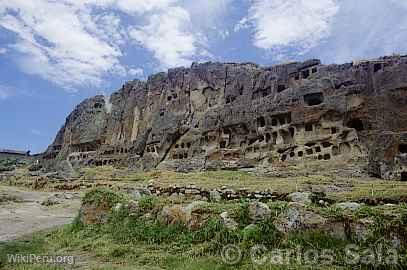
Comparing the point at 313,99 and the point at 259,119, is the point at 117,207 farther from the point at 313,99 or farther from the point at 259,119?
the point at 259,119

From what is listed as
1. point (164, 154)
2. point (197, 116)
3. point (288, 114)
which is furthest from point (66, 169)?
point (288, 114)

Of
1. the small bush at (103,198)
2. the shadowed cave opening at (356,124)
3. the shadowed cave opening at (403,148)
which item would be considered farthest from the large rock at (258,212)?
the shadowed cave opening at (356,124)

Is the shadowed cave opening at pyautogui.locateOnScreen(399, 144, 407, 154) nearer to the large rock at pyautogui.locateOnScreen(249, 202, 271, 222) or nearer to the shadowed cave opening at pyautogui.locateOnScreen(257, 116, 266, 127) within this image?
the shadowed cave opening at pyautogui.locateOnScreen(257, 116, 266, 127)

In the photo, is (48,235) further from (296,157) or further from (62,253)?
(296,157)

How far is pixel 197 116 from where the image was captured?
53906 millimetres

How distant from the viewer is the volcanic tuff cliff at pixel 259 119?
35.8 m

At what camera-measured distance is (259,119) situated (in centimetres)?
4369

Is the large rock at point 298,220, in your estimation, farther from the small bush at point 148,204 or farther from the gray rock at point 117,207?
the gray rock at point 117,207

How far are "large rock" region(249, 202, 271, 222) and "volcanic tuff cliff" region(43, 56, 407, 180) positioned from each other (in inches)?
848

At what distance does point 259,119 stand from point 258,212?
3598cm

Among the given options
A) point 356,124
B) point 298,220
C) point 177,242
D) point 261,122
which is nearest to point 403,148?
point 356,124

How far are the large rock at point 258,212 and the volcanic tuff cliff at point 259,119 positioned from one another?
21.5 meters

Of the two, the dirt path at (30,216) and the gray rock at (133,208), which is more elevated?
the gray rock at (133,208)

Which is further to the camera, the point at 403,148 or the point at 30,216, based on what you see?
the point at 403,148
